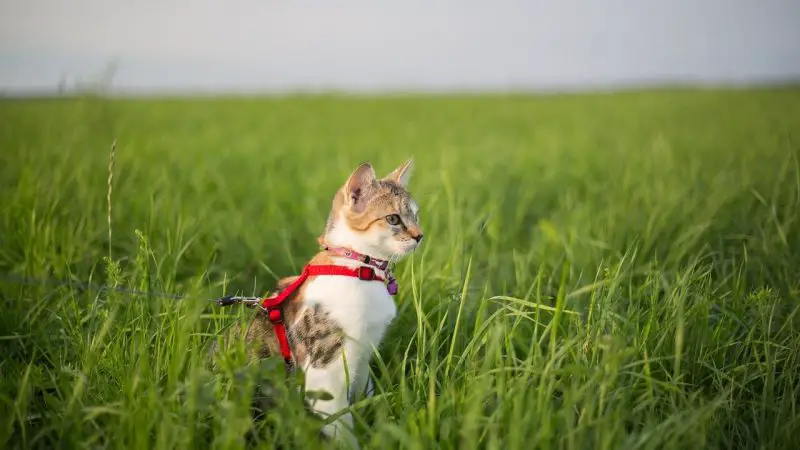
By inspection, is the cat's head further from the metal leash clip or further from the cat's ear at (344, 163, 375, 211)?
the metal leash clip

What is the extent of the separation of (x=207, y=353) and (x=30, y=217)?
197 centimetres

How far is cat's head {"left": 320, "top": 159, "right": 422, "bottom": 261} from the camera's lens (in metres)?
2.33

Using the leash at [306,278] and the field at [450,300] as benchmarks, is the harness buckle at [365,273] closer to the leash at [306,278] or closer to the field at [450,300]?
the leash at [306,278]

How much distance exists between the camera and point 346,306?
83.9 inches

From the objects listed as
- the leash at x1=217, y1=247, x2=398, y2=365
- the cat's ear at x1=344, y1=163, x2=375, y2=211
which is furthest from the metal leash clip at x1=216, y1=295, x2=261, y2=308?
the cat's ear at x1=344, y1=163, x2=375, y2=211

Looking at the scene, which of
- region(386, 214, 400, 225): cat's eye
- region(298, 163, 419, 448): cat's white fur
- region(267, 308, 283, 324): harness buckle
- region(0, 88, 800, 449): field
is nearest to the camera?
region(0, 88, 800, 449): field

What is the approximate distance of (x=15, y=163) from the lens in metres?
6.04

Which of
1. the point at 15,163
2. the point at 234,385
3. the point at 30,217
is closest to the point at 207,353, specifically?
the point at 234,385

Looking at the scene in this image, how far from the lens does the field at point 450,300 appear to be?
1.98 metres

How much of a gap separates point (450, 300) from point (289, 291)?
0.83 meters

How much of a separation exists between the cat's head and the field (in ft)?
0.74

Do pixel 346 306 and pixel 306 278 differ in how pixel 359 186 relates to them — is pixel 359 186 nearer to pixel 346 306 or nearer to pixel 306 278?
pixel 306 278

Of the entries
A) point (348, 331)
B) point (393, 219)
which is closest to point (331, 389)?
point (348, 331)

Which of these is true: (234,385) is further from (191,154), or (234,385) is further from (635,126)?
(635,126)
